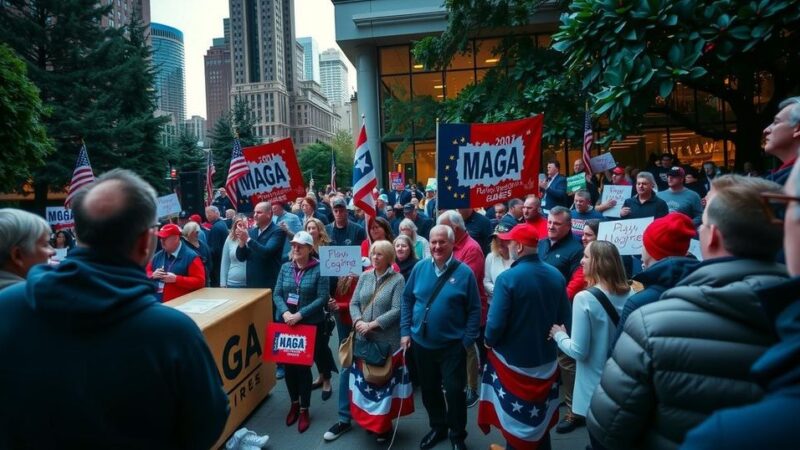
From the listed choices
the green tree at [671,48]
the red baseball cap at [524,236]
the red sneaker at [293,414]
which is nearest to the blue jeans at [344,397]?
the red sneaker at [293,414]

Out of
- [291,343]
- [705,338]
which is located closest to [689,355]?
[705,338]

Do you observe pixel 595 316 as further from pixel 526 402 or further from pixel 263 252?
pixel 263 252

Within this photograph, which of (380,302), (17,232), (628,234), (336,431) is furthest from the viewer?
(628,234)

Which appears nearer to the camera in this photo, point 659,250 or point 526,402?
point 659,250

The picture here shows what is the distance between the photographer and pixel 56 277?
1.79 m

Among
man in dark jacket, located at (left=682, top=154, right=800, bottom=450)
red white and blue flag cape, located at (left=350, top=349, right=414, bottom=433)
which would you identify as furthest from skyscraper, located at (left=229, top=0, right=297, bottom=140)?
man in dark jacket, located at (left=682, top=154, right=800, bottom=450)

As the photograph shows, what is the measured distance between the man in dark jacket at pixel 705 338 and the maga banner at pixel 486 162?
4.21 meters

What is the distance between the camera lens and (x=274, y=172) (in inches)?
359

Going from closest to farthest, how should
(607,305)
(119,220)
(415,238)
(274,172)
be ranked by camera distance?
(119,220) → (607,305) → (415,238) → (274,172)

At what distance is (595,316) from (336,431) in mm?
2918

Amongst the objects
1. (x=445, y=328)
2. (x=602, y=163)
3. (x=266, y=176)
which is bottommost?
(x=445, y=328)

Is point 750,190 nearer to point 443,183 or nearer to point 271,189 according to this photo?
point 443,183

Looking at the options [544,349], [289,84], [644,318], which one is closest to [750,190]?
[644,318]

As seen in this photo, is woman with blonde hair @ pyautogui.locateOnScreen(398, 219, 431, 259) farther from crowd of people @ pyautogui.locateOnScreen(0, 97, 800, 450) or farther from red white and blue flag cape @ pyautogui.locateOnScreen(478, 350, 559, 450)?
red white and blue flag cape @ pyautogui.locateOnScreen(478, 350, 559, 450)
